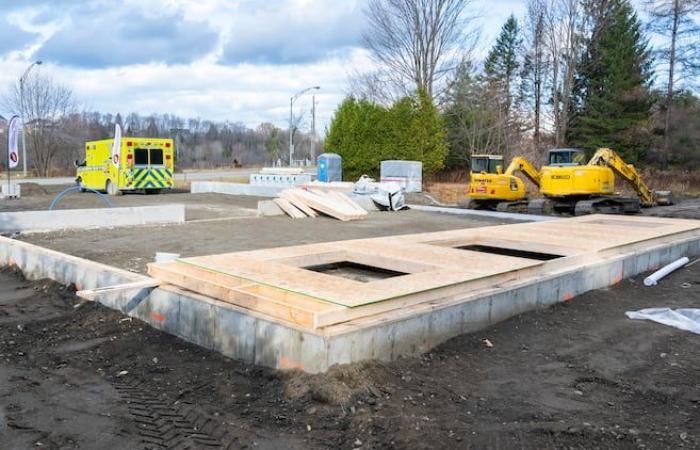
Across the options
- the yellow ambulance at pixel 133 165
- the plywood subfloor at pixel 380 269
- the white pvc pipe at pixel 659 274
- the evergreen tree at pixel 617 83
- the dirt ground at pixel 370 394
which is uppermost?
the evergreen tree at pixel 617 83

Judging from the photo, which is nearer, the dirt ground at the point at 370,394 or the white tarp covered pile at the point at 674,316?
the dirt ground at the point at 370,394

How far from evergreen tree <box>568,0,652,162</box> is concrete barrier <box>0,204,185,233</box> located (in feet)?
106

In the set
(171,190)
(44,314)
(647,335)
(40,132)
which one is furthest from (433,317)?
(40,132)

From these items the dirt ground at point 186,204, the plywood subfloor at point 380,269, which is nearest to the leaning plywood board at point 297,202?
the dirt ground at point 186,204

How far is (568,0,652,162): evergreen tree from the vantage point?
3856 cm

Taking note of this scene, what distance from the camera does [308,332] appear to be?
15.3 ft

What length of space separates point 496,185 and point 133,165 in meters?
15.6

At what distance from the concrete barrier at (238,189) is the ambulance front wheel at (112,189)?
3812 mm

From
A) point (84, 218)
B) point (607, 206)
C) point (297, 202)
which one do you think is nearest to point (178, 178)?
point (297, 202)

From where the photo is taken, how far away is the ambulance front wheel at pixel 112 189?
26.6m

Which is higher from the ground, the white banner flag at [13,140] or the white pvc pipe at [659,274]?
the white banner flag at [13,140]

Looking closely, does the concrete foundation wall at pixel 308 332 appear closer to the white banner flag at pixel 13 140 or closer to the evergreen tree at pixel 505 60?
the white banner flag at pixel 13 140

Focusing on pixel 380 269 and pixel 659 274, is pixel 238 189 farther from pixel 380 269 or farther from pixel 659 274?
pixel 659 274

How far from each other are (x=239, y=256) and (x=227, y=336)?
207 cm
